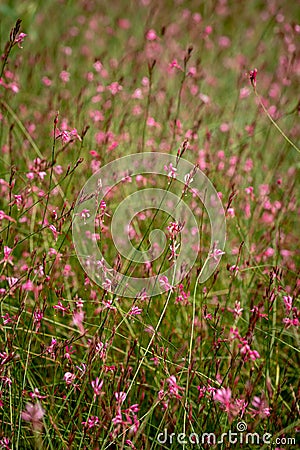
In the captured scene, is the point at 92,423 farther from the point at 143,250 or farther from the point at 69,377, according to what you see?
the point at 143,250

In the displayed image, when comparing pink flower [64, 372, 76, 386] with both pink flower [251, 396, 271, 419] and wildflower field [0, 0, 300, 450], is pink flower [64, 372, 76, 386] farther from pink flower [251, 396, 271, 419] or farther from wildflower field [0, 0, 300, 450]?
pink flower [251, 396, 271, 419]

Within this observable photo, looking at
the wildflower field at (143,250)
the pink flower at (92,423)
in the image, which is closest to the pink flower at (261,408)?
the wildflower field at (143,250)

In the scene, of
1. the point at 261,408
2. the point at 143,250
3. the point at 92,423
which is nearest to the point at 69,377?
the point at 92,423

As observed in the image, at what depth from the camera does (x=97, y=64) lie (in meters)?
2.46

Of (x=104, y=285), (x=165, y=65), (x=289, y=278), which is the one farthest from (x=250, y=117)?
(x=104, y=285)

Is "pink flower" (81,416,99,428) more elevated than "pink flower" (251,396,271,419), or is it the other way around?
"pink flower" (251,396,271,419)

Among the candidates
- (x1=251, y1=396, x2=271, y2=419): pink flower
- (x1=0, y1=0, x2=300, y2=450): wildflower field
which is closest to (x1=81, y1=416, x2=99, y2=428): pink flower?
(x1=0, y1=0, x2=300, y2=450): wildflower field

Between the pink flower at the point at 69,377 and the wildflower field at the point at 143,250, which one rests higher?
the wildflower field at the point at 143,250

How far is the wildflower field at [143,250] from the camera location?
4.99 ft

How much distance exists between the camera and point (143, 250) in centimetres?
211

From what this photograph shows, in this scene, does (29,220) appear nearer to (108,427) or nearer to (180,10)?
(108,427)

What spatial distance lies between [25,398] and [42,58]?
2.36 m

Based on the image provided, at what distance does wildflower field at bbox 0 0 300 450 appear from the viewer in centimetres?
152

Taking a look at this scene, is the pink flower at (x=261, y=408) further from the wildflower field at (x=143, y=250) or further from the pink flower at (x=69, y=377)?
the pink flower at (x=69, y=377)
